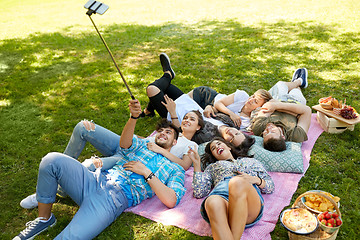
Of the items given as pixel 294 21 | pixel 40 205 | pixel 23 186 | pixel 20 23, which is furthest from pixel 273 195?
pixel 20 23

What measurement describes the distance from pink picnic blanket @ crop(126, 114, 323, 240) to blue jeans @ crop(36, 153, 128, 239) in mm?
454

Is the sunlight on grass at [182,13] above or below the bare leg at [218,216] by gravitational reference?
above

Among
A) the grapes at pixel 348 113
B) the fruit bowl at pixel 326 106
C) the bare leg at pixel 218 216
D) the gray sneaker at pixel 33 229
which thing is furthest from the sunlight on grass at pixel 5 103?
the grapes at pixel 348 113

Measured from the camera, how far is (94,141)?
4.25 meters

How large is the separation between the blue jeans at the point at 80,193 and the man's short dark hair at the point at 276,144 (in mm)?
2323

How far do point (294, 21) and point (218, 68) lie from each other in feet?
16.4

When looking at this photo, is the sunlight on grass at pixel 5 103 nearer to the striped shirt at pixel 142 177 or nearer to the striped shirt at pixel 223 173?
the striped shirt at pixel 142 177

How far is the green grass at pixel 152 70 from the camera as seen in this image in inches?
171

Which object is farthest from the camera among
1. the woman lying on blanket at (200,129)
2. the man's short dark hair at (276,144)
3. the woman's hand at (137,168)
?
the woman lying on blanket at (200,129)

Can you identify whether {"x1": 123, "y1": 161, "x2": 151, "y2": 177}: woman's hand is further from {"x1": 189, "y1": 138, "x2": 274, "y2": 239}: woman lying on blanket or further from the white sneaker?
the white sneaker

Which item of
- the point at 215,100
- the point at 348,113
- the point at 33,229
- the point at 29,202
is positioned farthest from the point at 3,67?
the point at 348,113

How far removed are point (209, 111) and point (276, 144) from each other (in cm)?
141

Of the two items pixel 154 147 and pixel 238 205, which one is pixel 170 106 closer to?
pixel 154 147

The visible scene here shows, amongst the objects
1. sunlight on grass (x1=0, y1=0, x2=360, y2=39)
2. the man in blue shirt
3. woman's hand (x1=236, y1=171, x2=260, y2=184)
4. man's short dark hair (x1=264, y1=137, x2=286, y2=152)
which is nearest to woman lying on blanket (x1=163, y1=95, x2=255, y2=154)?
man's short dark hair (x1=264, y1=137, x2=286, y2=152)
